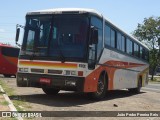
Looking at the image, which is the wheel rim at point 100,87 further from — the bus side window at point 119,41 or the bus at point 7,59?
the bus at point 7,59

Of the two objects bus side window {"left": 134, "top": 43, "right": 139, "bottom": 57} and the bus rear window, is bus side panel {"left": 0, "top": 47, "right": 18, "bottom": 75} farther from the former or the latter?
bus side window {"left": 134, "top": 43, "right": 139, "bottom": 57}

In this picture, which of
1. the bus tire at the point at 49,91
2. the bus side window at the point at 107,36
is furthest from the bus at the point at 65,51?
the bus tire at the point at 49,91

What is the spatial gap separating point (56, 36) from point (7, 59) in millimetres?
23037

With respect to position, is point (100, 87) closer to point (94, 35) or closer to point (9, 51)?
point (94, 35)

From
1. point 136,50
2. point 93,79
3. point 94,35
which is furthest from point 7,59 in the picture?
point 94,35

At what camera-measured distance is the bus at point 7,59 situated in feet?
117

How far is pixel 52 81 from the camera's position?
44.7ft

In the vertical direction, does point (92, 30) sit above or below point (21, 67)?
above

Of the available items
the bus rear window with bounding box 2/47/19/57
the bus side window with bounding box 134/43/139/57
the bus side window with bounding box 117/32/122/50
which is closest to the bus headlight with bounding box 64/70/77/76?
the bus side window with bounding box 117/32/122/50

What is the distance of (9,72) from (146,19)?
32.5 meters

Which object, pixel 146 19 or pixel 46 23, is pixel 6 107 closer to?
pixel 46 23

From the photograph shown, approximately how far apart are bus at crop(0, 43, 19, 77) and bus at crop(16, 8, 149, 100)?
21.6 m

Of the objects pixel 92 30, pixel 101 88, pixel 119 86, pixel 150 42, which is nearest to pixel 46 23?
pixel 92 30

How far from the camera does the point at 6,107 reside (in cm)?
1073
